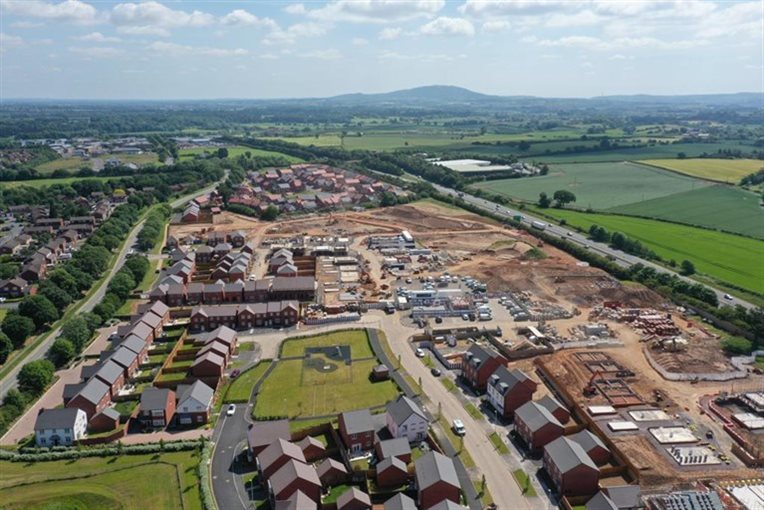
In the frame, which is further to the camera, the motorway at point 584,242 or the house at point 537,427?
the motorway at point 584,242

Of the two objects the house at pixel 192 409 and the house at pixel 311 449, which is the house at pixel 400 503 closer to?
the house at pixel 311 449

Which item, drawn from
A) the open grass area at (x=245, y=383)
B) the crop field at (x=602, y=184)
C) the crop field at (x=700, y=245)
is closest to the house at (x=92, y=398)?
the open grass area at (x=245, y=383)


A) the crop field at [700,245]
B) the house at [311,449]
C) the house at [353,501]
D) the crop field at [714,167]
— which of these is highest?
the crop field at [714,167]

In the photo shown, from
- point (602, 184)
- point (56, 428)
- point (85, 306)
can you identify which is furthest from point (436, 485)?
point (602, 184)

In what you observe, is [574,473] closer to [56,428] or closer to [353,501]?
[353,501]

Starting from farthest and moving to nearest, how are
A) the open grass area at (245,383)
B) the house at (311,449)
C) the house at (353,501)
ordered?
the open grass area at (245,383), the house at (311,449), the house at (353,501)

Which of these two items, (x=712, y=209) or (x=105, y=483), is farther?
(x=712, y=209)
